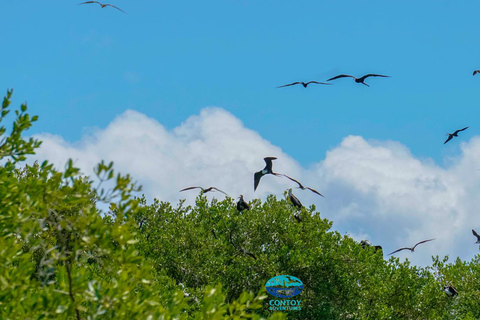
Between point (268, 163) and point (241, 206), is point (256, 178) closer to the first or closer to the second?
point (268, 163)

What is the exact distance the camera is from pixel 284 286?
33469 millimetres

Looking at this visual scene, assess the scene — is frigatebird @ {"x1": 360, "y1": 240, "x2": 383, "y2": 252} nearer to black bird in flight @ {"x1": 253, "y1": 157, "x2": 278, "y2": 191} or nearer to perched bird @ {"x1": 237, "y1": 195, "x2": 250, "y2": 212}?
perched bird @ {"x1": 237, "y1": 195, "x2": 250, "y2": 212}

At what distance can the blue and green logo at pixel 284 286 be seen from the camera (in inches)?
1298

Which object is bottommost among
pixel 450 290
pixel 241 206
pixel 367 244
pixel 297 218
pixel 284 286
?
pixel 450 290

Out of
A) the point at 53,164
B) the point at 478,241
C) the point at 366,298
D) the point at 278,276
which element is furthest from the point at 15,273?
the point at 478,241

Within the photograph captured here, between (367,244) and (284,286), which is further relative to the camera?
(367,244)

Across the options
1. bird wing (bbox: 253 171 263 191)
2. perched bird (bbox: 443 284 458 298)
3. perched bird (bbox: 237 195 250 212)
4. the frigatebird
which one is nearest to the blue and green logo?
perched bird (bbox: 237 195 250 212)

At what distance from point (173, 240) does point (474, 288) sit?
18.3 meters

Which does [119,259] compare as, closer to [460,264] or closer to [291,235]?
[291,235]

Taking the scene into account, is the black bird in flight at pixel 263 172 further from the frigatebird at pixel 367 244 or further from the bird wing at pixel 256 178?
the frigatebird at pixel 367 244

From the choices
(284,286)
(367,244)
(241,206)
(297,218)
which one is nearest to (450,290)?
(367,244)

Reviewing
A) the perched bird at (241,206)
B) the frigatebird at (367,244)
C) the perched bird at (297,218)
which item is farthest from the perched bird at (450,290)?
the perched bird at (241,206)

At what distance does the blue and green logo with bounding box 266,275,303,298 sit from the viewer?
108ft

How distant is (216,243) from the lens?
115 feet
